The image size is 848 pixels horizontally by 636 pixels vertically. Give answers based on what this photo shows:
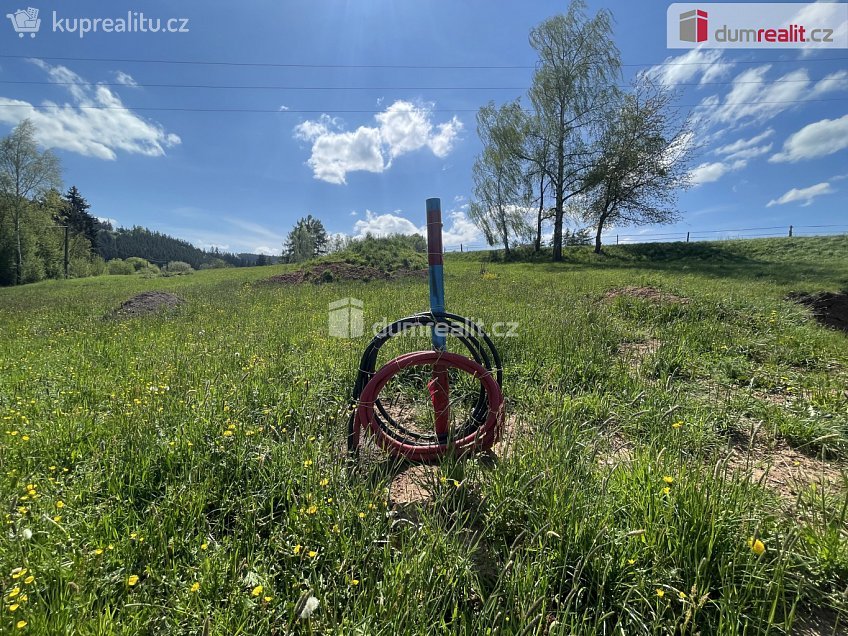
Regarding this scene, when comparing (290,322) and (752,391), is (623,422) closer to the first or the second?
(752,391)

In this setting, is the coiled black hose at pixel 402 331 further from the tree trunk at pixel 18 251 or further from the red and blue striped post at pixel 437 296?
the tree trunk at pixel 18 251

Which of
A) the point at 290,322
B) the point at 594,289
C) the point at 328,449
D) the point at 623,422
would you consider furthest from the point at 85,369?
the point at 594,289

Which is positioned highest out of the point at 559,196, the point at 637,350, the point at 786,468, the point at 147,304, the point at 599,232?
the point at 559,196

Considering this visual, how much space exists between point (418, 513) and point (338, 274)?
54.1ft

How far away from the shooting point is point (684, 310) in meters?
6.77

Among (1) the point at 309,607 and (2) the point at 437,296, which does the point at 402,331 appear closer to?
(2) the point at 437,296

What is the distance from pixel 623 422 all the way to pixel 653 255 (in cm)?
2863

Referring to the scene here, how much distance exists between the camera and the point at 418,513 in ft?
7.21

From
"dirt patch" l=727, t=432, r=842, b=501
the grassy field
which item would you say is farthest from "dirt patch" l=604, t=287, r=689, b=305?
"dirt patch" l=727, t=432, r=842, b=501

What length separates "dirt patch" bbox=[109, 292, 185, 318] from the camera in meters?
9.42

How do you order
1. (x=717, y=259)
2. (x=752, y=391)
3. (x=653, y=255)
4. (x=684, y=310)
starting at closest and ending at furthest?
(x=752, y=391)
(x=684, y=310)
(x=717, y=259)
(x=653, y=255)

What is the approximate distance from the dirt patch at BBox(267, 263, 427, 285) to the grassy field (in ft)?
43.0

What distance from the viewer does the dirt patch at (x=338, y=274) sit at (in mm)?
17297

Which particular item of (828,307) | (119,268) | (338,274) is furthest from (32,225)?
(828,307)
